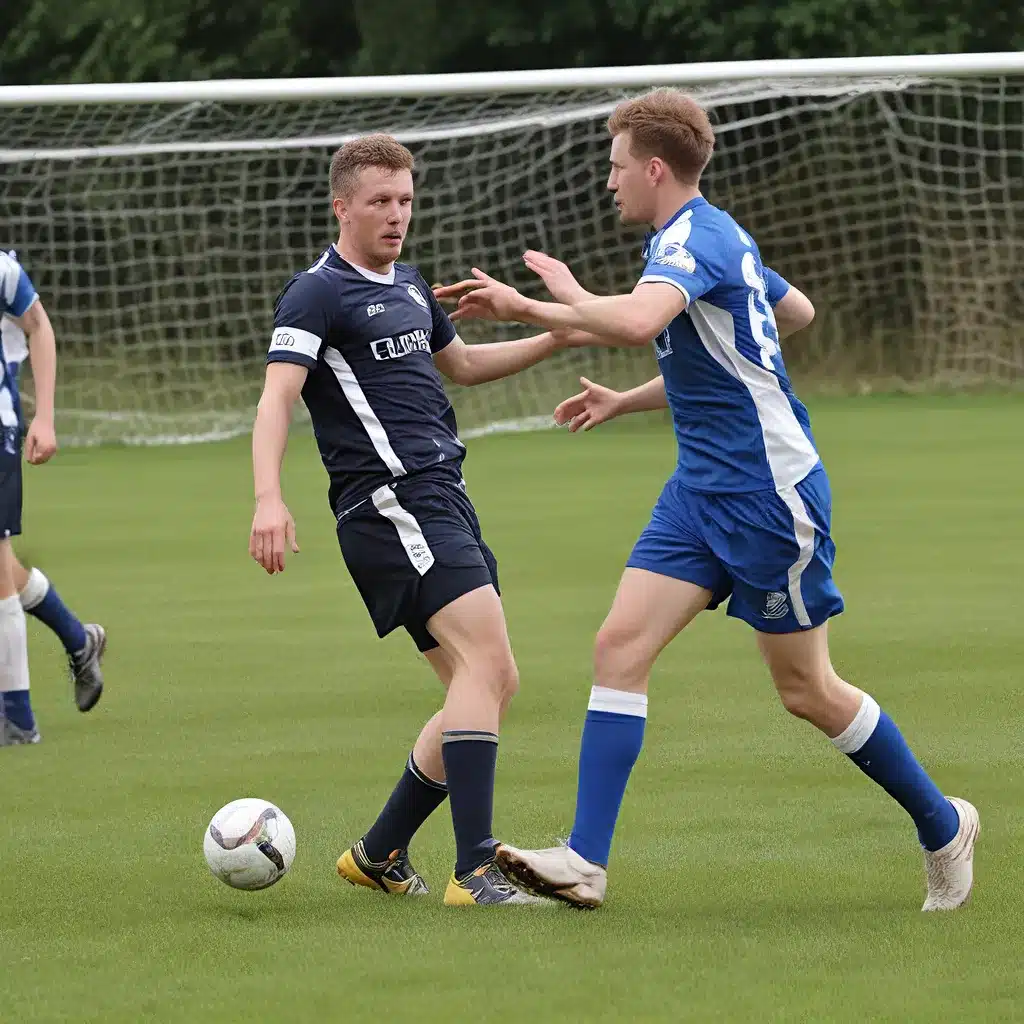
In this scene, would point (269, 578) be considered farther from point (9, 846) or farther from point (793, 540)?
point (793, 540)

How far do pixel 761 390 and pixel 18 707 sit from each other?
3554 millimetres

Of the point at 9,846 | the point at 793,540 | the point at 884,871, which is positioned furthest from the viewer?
the point at 9,846

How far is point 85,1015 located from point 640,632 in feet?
5.24

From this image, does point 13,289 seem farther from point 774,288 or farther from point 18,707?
point 774,288

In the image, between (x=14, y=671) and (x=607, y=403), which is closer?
(x=607, y=403)

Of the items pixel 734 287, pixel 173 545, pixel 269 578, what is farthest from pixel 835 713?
pixel 173 545

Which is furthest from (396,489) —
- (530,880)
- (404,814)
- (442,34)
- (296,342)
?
(442,34)

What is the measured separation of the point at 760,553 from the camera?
16.4 ft

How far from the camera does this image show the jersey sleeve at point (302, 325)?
5160 mm

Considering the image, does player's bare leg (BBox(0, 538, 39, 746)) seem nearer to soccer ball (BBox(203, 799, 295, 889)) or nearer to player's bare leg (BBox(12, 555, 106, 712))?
player's bare leg (BBox(12, 555, 106, 712))

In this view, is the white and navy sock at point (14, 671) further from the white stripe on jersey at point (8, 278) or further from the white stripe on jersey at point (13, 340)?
the white stripe on jersey at point (8, 278)

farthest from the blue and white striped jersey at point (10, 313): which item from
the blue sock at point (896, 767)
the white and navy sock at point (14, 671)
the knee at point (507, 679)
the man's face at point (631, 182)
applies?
the blue sock at point (896, 767)

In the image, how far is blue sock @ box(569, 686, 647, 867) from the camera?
4980 millimetres

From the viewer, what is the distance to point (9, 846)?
232 inches
